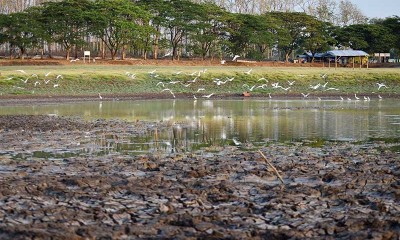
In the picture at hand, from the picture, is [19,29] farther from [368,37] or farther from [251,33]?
[368,37]

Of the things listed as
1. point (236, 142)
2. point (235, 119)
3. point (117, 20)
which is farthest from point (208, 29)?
point (236, 142)

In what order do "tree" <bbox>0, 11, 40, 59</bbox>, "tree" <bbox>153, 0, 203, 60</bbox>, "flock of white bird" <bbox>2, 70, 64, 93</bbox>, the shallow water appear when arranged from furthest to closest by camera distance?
1. "tree" <bbox>153, 0, 203, 60</bbox>
2. "tree" <bbox>0, 11, 40, 59</bbox>
3. "flock of white bird" <bbox>2, 70, 64, 93</bbox>
4. the shallow water

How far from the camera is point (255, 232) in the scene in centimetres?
942

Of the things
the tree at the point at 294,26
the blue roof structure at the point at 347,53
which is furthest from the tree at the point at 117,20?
the blue roof structure at the point at 347,53

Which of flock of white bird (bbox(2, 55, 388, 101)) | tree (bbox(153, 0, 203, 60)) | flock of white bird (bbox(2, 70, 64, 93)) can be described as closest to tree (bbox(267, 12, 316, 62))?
tree (bbox(153, 0, 203, 60))

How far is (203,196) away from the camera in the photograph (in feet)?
38.6

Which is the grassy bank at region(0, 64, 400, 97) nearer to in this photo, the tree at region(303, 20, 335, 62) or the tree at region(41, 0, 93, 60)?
the tree at region(41, 0, 93, 60)

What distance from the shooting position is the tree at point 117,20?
7296 cm

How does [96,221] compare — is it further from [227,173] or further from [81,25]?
[81,25]

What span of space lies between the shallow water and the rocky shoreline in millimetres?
3714

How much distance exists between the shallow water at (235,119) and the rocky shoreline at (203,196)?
3.71m

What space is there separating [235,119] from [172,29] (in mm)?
57940

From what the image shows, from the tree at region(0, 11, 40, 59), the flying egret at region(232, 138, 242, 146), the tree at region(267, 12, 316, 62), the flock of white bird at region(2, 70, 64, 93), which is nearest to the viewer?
the flying egret at region(232, 138, 242, 146)

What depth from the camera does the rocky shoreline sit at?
9523mm
